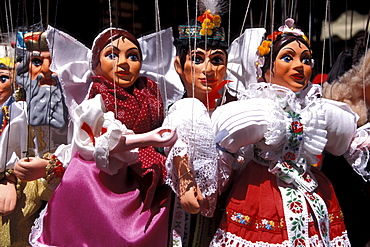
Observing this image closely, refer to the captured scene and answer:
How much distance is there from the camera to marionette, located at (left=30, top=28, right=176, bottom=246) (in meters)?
1.68

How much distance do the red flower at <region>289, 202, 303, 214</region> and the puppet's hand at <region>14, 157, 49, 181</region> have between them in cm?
94

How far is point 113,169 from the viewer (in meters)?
1.71

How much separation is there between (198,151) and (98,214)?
42 centimetres

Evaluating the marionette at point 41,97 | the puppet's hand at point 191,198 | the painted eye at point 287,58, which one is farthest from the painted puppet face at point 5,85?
the painted eye at point 287,58

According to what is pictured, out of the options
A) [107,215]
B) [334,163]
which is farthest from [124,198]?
[334,163]

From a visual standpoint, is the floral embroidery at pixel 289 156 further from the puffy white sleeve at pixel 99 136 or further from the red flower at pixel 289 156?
the puffy white sleeve at pixel 99 136

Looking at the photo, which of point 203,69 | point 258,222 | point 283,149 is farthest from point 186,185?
point 203,69

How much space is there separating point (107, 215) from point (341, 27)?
2.66m

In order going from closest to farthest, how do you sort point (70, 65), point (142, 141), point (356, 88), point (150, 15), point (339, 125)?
point (142, 141) < point (339, 125) < point (70, 65) < point (356, 88) < point (150, 15)

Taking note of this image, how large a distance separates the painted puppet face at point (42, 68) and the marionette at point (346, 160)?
4.28 ft

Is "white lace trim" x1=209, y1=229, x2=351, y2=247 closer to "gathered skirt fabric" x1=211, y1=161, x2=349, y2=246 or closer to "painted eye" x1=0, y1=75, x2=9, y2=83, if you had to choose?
"gathered skirt fabric" x1=211, y1=161, x2=349, y2=246

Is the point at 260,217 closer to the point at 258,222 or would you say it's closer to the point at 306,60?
the point at 258,222

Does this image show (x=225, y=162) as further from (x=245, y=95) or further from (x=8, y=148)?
(x=8, y=148)

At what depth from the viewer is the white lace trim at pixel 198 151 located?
68.5 inches
